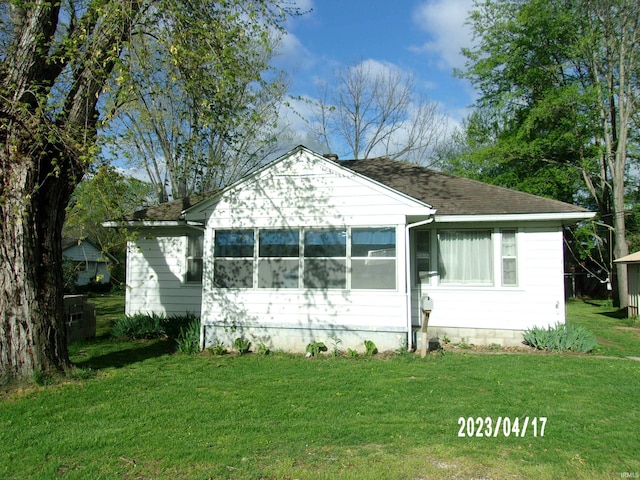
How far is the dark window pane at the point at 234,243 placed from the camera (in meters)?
10.6

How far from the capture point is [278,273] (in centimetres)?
1043

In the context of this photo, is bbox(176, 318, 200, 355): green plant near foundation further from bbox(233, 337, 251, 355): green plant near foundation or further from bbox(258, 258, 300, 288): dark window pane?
bbox(258, 258, 300, 288): dark window pane

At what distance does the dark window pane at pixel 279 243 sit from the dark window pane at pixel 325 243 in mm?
248

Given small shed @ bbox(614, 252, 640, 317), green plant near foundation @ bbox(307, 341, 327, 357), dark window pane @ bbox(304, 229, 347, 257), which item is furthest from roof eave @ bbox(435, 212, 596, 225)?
small shed @ bbox(614, 252, 640, 317)

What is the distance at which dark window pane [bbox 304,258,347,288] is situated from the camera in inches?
397

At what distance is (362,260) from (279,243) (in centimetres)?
189

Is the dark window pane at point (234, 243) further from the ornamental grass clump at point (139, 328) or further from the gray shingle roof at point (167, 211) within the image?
the ornamental grass clump at point (139, 328)

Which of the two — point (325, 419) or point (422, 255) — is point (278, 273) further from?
point (325, 419)

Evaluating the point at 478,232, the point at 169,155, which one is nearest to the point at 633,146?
the point at 478,232

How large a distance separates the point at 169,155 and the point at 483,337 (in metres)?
19.3

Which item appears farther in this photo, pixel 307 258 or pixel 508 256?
pixel 508 256

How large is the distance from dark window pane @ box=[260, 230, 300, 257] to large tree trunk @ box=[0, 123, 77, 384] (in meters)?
4.32

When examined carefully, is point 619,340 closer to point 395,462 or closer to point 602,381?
point 602,381
